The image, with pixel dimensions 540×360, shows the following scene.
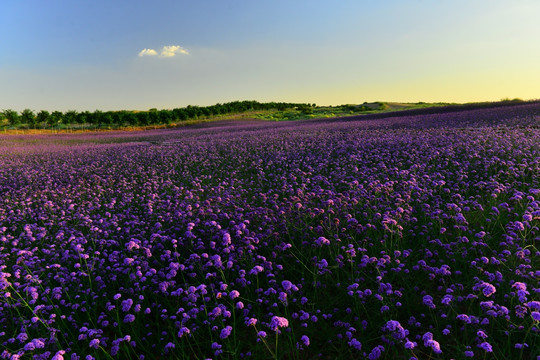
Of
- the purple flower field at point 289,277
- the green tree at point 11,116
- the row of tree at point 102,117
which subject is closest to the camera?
the purple flower field at point 289,277

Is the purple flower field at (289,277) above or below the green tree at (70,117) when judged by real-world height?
below

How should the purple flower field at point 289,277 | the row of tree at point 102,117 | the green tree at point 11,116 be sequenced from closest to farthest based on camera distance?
the purple flower field at point 289,277, the green tree at point 11,116, the row of tree at point 102,117

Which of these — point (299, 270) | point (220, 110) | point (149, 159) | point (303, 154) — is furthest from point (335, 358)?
point (220, 110)

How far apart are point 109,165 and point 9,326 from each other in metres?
9.83

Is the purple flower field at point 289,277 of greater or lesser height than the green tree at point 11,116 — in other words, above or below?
below

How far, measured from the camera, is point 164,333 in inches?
116

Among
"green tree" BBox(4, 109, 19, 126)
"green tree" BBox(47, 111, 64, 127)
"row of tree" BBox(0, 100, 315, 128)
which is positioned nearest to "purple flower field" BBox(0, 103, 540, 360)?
"row of tree" BBox(0, 100, 315, 128)

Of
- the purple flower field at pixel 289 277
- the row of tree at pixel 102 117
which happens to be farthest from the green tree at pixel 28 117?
the purple flower field at pixel 289 277

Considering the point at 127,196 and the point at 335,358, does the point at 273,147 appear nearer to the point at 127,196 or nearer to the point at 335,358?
the point at 127,196

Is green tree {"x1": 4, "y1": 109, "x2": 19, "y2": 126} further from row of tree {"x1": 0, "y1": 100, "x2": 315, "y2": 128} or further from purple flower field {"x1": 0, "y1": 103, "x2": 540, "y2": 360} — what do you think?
purple flower field {"x1": 0, "y1": 103, "x2": 540, "y2": 360}

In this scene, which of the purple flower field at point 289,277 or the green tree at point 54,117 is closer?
the purple flower field at point 289,277

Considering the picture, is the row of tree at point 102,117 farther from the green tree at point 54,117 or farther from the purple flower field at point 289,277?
the purple flower field at point 289,277

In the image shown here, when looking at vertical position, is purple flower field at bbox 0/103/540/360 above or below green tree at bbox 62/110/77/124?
below

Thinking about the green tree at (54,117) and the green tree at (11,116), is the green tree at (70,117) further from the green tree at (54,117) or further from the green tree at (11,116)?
the green tree at (11,116)
